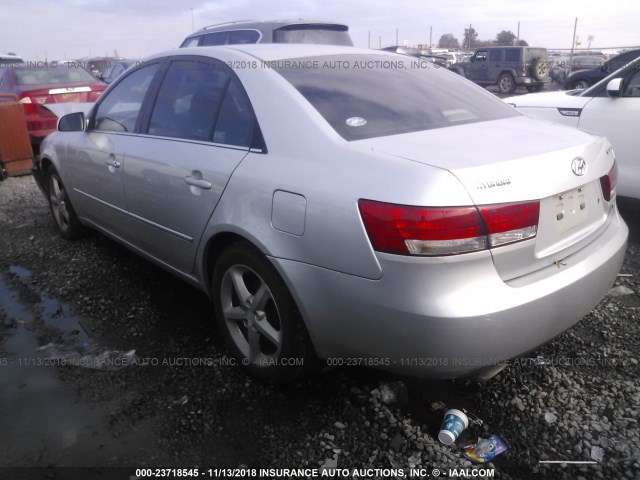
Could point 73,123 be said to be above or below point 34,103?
above

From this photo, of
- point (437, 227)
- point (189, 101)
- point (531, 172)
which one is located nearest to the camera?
point (437, 227)

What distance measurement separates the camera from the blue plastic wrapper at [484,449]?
2193mm

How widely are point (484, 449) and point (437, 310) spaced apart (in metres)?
0.74

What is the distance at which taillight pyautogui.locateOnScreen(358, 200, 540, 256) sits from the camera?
6.22 feet

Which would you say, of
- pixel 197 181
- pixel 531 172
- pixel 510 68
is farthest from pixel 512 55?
pixel 531 172

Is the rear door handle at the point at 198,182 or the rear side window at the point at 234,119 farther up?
the rear side window at the point at 234,119

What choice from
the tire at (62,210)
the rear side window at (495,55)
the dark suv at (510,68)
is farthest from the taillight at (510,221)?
the rear side window at (495,55)

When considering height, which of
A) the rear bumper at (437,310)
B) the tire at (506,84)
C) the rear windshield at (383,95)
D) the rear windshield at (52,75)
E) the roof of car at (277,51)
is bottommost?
the tire at (506,84)

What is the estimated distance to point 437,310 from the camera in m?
1.91

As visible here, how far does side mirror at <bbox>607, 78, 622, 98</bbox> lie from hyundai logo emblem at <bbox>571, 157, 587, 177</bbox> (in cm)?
298

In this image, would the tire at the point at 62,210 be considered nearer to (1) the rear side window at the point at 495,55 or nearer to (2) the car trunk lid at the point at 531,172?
(2) the car trunk lid at the point at 531,172

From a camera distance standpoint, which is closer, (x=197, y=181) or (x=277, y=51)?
(x=197, y=181)

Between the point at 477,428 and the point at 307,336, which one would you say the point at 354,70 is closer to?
the point at 307,336

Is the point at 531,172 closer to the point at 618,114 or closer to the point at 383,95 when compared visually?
the point at 383,95
